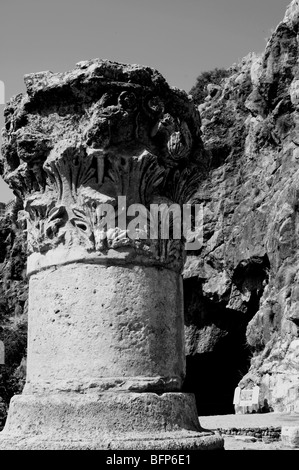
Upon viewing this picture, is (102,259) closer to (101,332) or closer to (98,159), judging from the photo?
(101,332)

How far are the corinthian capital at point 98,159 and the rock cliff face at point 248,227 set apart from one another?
19469 millimetres

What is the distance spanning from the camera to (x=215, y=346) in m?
30.0

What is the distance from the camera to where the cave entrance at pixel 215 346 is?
29.8 meters

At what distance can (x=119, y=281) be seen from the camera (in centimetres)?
472

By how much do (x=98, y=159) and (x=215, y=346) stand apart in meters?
26.0

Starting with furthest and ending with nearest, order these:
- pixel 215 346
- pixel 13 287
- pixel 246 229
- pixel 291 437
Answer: pixel 13 287 < pixel 215 346 < pixel 246 229 < pixel 291 437

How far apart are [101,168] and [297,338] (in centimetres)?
1858

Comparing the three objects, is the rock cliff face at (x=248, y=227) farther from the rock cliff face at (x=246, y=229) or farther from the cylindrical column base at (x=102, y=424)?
the cylindrical column base at (x=102, y=424)

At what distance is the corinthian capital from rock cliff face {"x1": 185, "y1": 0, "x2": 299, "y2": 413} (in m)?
19.5

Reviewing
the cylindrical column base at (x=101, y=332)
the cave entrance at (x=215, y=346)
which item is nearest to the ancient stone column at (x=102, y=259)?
the cylindrical column base at (x=101, y=332)

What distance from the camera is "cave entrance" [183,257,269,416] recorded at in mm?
29766

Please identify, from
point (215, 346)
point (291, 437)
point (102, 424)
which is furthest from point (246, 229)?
point (102, 424)

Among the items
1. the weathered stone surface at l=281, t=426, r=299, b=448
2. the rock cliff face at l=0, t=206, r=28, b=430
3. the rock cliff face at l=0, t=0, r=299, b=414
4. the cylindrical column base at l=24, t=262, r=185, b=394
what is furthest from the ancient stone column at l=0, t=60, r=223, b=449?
the rock cliff face at l=0, t=206, r=28, b=430
